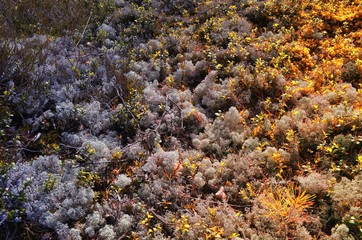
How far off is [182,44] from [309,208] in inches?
176

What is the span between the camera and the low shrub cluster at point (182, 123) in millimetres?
3807

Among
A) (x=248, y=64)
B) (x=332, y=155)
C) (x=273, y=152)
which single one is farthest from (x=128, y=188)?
(x=248, y=64)

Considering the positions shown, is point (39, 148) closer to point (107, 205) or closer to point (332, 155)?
point (107, 205)

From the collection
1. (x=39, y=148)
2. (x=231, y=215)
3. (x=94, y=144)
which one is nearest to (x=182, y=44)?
(x=94, y=144)

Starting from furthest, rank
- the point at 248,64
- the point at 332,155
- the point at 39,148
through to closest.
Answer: the point at 248,64, the point at 39,148, the point at 332,155

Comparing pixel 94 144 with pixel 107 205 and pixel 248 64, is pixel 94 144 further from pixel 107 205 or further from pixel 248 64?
pixel 248 64

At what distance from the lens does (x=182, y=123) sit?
5266 mm

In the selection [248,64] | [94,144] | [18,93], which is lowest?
[94,144]

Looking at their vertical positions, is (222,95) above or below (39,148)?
above

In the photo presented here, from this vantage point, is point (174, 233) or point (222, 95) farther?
point (222, 95)

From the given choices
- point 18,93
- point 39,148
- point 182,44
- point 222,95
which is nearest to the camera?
point 39,148

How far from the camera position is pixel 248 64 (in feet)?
20.5

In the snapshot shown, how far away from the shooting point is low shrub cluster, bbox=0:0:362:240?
12.5 ft

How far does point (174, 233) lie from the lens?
382 cm
